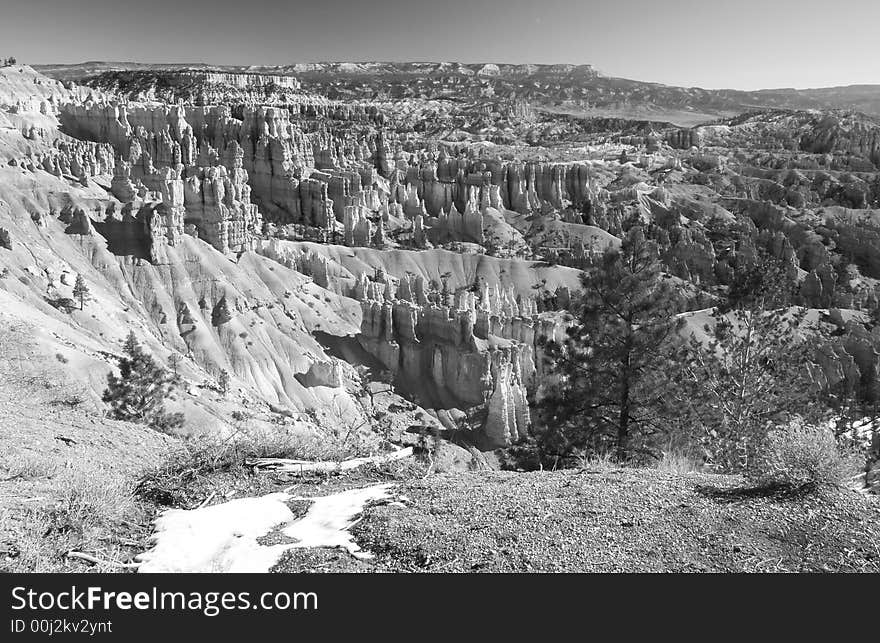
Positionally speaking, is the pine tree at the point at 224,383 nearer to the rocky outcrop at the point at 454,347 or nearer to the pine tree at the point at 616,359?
the rocky outcrop at the point at 454,347

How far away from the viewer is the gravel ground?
14.1 feet

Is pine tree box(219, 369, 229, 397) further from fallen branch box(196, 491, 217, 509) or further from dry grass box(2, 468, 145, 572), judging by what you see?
dry grass box(2, 468, 145, 572)

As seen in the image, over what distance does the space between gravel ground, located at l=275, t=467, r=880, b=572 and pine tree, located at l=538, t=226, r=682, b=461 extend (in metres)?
6.99

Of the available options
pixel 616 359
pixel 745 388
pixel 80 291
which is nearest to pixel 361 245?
pixel 80 291

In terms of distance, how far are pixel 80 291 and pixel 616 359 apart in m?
26.5

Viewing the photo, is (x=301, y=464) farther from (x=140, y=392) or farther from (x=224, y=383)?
(x=224, y=383)

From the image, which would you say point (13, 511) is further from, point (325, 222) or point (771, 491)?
point (325, 222)

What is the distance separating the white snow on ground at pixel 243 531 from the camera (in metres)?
4.34

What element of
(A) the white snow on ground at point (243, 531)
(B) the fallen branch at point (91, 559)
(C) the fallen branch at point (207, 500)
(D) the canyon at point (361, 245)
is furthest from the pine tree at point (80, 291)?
(B) the fallen branch at point (91, 559)

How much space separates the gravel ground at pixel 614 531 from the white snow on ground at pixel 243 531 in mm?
195

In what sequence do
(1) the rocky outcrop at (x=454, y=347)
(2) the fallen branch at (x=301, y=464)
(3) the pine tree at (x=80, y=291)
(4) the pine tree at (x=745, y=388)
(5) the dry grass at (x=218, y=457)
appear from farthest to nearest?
1. (1) the rocky outcrop at (x=454, y=347)
2. (3) the pine tree at (x=80, y=291)
3. (4) the pine tree at (x=745, y=388)
4. (2) the fallen branch at (x=301, y=464)
5. (5) the dry grass at (x=218, y=457)

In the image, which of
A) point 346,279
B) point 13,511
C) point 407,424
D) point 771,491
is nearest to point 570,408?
point 771,491

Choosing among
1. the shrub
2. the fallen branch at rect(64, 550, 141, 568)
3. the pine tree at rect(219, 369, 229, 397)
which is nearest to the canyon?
the pine tree at rect(219, 369, 229, 397)

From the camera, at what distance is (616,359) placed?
13062 mm
